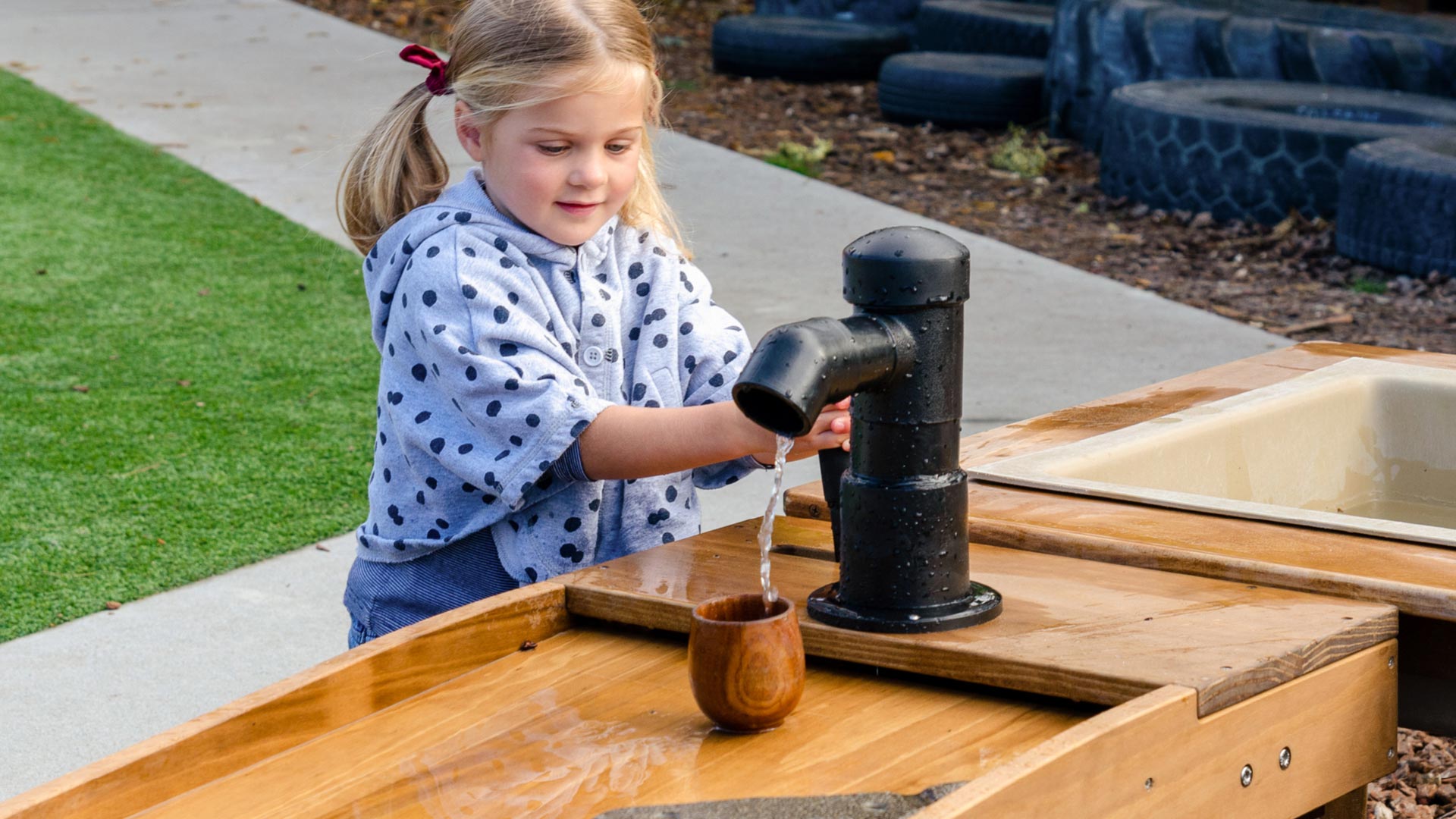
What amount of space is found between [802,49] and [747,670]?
8.48 metres

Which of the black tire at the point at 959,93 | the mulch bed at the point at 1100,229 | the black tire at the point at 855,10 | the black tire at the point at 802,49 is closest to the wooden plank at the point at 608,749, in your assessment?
the mulch bed at the point at 1100,229

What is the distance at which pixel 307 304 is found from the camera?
17.6 ft

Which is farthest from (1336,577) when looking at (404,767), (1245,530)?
(404,767)

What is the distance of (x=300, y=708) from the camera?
1.35 metres

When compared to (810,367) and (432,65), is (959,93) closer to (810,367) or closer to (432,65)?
(432,65)

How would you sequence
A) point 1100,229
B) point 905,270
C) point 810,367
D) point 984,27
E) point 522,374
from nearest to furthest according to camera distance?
point 810,367 → point 905,270 → point 522,374 → point 1100,229 → point 984,27

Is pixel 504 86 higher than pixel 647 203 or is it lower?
A: higher

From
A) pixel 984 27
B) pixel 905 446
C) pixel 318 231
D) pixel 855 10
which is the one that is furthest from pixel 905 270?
pixel 855 10

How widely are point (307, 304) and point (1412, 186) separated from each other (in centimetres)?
365

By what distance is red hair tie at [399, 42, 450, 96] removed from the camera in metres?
1.99

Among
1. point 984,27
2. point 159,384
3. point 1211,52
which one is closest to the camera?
point 159,384

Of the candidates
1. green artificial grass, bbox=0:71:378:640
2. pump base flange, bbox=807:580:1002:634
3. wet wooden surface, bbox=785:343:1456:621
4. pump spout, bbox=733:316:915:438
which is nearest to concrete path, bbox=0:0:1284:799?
green artificial grass, bbox=0:71:378:640

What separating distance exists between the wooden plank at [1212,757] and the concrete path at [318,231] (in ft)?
6.32

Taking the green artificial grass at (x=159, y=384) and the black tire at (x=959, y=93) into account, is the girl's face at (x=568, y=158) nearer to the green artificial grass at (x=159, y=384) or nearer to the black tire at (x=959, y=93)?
the green artificial grass at (x=159, y=384)
